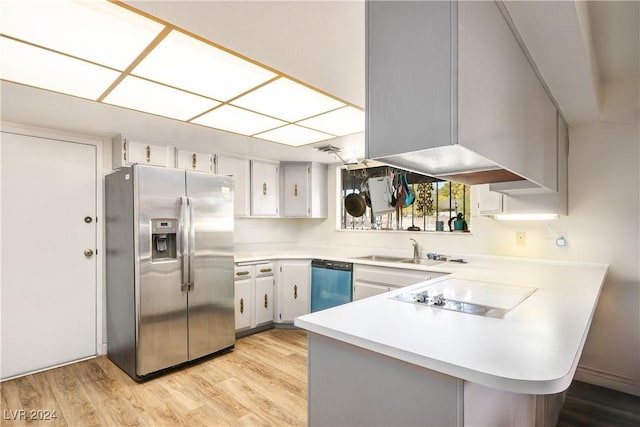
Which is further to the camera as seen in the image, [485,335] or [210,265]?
[210,265]

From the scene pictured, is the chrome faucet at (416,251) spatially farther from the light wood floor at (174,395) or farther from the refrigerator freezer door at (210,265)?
the refrigerator freezer door at (210,265)

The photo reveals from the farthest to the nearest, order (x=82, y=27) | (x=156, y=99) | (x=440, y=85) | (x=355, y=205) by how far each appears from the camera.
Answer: (x=355, y=205)
(x=156, y=99)
(x=82, y=27)
(x=440, y=85)

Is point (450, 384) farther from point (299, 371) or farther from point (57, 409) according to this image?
point (57, 409)

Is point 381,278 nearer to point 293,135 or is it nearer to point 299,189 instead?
point 293,135

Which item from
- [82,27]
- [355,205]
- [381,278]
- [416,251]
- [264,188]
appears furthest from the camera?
[264,188]

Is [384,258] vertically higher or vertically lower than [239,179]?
lower

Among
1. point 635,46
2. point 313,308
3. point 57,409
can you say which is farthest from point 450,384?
point 313,308

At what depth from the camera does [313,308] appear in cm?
399

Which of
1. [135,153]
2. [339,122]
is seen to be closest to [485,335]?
[339,122]

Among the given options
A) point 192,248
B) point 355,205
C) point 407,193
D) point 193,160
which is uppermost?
point 193,160

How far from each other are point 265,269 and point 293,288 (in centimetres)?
43

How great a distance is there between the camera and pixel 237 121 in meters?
2.73

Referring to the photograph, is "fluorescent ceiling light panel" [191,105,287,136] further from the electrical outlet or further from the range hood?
the electrical outlet

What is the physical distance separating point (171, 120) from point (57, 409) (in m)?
2.24
